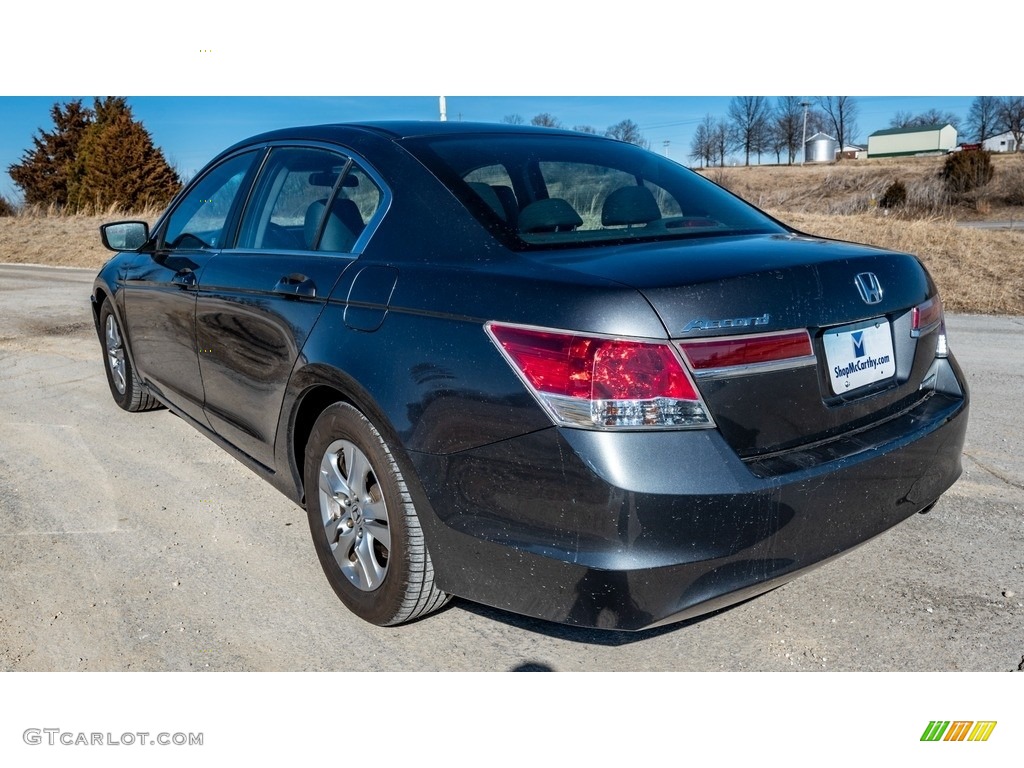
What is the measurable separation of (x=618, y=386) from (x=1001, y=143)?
47232 millimetres

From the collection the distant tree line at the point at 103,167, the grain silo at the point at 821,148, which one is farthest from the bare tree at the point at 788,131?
the distant tree line at the point at 103,167

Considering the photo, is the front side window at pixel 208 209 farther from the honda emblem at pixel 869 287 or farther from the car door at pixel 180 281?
the honda emblem at pixel 869 287

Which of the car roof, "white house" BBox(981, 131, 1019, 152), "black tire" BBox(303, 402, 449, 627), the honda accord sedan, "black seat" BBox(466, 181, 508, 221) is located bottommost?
"black tire" BBox(303, 402, 449, 627)

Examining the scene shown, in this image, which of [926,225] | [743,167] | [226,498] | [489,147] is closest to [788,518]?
[489,147]

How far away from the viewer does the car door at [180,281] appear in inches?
157

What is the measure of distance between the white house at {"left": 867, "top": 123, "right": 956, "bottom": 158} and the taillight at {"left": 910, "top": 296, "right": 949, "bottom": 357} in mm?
63434

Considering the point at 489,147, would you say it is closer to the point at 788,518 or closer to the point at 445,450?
the point at 445,450

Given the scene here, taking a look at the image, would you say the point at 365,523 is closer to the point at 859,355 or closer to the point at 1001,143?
the point at 859,355

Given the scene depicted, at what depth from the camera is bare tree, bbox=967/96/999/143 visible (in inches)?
1618

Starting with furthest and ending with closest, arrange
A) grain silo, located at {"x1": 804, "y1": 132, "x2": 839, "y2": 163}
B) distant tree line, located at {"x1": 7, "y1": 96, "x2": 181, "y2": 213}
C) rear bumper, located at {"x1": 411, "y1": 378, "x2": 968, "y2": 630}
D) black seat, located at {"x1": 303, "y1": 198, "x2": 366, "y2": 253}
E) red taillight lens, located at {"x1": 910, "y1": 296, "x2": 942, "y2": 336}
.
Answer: grain silo, located at {"x1": 804, "y1": 132, "x2": 839, "y2": 163} < distant tree line, located at {"x1": 7, "y1": 96, "x2": 181, "y2": 213} < black seat, located at {"x1": 303, "y1": 198, "x2": 366, "y2": 253} < red taillight lens, located at {"x1": 910, "y1": 296, "x2": 942, "y2": 336} < rear bumper, located at {"x1": 411, "y1": 378, "x2": 968, "y2": 630}

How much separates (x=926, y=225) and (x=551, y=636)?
47.2ft

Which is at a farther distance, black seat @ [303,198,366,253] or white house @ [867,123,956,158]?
Result: white house @ [867,123,956,158]

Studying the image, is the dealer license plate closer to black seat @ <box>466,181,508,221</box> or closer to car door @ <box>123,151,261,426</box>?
black seat @ <box>466,181,508,221</box>

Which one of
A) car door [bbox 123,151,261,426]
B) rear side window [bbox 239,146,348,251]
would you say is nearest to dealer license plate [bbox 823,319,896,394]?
rear side window [bbox 239,146,348,251]
